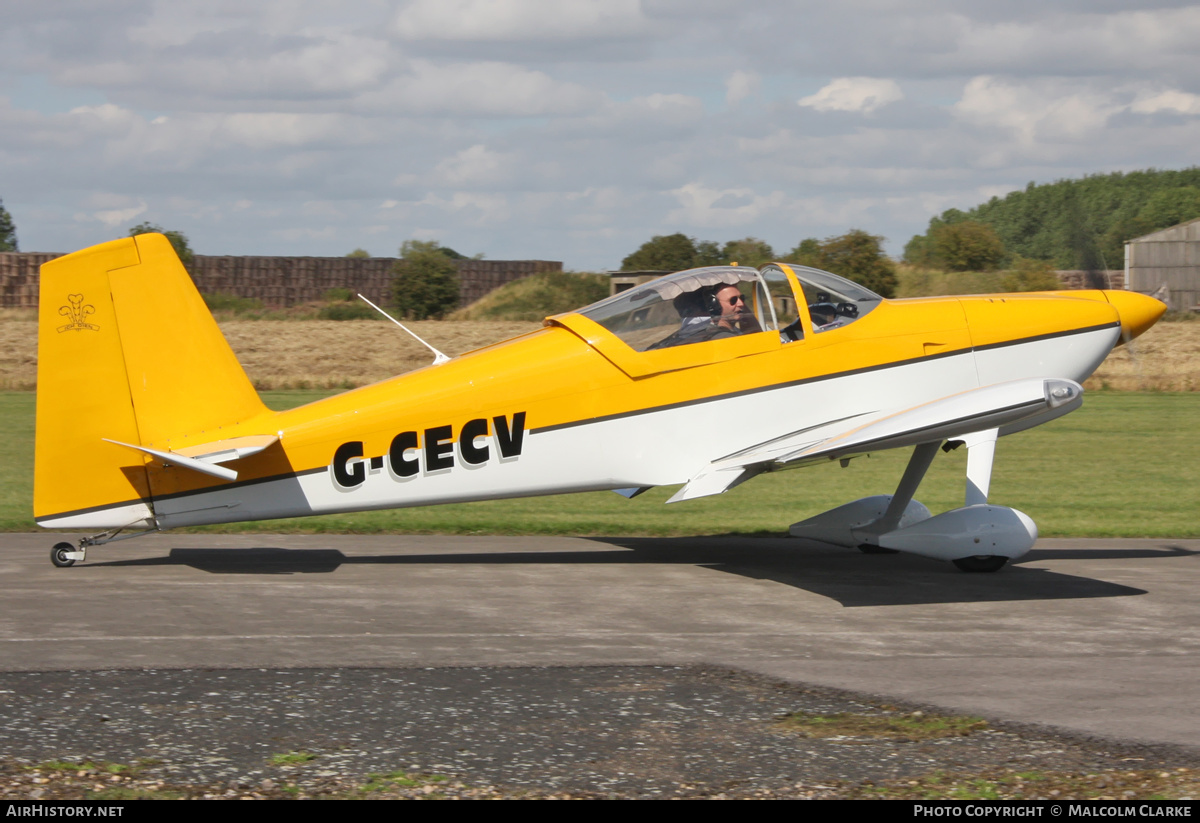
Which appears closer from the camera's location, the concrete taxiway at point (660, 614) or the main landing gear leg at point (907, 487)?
the concrete taxiway at point (660, 614)

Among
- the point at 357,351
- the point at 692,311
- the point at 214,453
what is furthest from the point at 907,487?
the point at 357,351

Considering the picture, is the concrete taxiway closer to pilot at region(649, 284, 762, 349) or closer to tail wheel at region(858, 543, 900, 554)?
tail wheel at region(858, 543, 900, 554)

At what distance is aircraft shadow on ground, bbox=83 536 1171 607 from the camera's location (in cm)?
834

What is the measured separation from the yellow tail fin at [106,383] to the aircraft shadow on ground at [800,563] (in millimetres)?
912

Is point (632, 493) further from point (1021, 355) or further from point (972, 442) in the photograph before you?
point (1021, 355)

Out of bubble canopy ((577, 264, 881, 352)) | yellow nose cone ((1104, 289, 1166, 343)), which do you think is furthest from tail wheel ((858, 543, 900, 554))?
yellow nose cone ((1104, 289, 1166, 343))

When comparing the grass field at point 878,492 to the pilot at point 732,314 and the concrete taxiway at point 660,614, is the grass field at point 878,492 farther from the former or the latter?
the pilot at point 732,314

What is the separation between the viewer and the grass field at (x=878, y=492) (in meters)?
11.4

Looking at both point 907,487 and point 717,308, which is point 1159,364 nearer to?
point 907,487

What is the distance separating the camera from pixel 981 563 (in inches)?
351

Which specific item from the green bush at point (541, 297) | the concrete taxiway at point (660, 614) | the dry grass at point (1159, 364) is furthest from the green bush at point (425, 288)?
the concrete taxiway at point (660, 614)

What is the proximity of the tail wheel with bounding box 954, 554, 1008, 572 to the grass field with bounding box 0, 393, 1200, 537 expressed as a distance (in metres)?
2.40

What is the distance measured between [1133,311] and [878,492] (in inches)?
197
